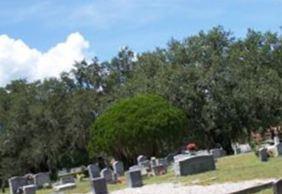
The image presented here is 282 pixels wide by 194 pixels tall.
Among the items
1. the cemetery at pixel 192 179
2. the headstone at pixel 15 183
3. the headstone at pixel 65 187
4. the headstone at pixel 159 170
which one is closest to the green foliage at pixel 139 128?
the headstone at pixel 15 183

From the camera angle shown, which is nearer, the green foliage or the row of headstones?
the row of headstones

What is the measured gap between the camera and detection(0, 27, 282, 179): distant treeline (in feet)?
184

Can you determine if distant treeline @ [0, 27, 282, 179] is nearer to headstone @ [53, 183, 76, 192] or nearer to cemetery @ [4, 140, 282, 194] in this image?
cemetery @ [4, 140, 282, 194]

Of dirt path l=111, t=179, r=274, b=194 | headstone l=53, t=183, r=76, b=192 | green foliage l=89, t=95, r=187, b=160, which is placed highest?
green foliage l=89, t=95, r=187, b=160

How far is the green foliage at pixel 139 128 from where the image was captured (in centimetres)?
4619

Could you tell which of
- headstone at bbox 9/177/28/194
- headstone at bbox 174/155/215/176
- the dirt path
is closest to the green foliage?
headstone at bbox 9/177/28/194

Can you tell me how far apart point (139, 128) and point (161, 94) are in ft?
30.1

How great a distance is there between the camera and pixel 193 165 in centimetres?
2689

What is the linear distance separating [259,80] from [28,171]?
23.4 metres

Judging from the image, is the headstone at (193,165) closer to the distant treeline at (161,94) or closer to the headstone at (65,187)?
the headstone at (65,187)

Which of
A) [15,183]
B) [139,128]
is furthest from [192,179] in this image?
[139,128]

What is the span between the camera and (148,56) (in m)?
61.8

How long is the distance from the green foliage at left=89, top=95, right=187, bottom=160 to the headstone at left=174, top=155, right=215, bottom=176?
61.0ft

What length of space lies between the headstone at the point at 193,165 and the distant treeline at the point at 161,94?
27.2m
